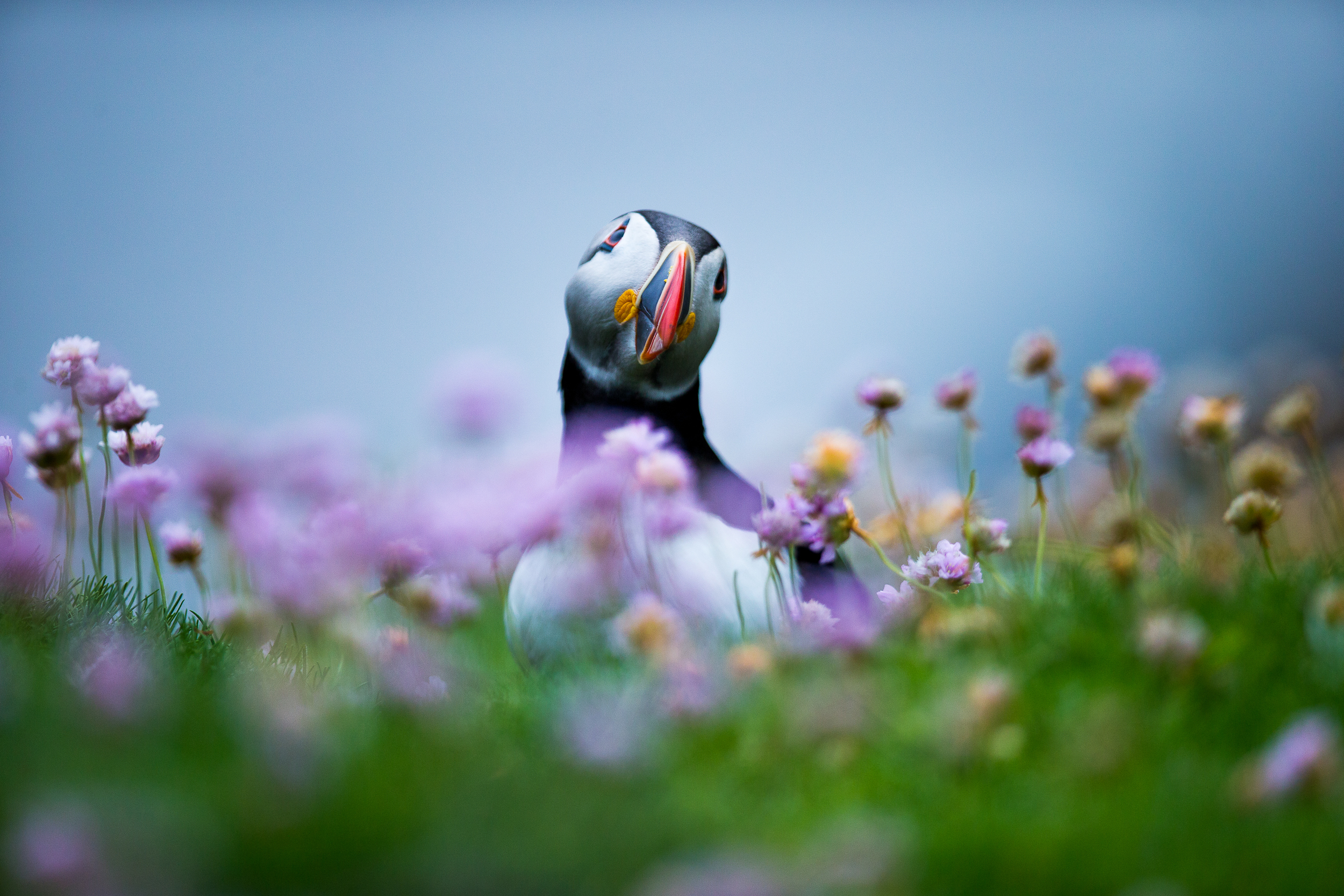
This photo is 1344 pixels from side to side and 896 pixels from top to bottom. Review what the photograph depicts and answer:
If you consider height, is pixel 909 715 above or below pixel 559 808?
above

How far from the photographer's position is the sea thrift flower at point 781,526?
2357 mm

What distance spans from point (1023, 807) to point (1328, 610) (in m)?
0.93

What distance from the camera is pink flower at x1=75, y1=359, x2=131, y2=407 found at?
2555mm

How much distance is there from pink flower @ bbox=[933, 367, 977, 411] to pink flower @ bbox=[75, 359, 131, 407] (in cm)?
237

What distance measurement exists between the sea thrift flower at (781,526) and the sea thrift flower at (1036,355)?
4.12 ft

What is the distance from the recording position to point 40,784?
1.26 meters

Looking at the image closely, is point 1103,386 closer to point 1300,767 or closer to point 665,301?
point 665,301

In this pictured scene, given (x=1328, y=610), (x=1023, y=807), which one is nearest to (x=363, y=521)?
(x=1023, y=807)

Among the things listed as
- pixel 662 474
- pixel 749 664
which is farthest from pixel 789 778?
pixel 662 474

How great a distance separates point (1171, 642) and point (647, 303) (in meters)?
1.66

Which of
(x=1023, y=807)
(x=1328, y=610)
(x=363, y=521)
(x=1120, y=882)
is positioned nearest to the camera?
(x=1120, y=882)

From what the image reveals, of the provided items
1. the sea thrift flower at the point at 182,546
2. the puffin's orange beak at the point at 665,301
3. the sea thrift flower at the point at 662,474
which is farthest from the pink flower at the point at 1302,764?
the sea thrift flower at the point at 182,546

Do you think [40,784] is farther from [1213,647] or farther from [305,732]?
[1213,647]

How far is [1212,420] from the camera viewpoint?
9.91 ft
